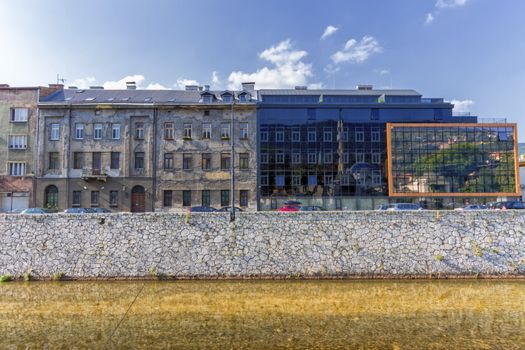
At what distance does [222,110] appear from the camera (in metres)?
39.0

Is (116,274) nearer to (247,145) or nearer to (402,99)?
(247,145)

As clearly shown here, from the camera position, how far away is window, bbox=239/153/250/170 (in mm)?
38938

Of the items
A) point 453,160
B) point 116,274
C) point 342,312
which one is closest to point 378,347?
point 342,312

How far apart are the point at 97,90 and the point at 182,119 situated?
11746mm

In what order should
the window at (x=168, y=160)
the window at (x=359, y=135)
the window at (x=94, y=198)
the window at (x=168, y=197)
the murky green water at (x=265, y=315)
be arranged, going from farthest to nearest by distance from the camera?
the window at (x=359, y=135)
the window at (x=168, y=160)
the window at (x=168, y=197)
the window at (x=94, y=198)
the murky green water at (x=265, y=315)

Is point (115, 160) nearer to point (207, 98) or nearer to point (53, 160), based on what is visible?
point (53, 160)

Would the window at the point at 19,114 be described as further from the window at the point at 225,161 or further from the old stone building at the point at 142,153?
the window at the point at 225,161

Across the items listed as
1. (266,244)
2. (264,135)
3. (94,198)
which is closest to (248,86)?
(264,135)

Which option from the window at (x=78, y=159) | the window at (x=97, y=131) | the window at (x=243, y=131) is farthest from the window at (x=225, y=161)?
the window at (x=78, y=159)

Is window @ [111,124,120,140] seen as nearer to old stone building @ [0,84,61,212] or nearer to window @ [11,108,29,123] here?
old stone building @ [0,84,61,212]

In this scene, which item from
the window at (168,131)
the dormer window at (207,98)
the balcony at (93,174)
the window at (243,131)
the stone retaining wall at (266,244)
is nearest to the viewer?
the stone retaining wall at (266,244)

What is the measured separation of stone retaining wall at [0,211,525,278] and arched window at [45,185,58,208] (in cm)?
1903

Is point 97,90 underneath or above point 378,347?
above

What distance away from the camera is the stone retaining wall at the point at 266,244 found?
18.7 meters
